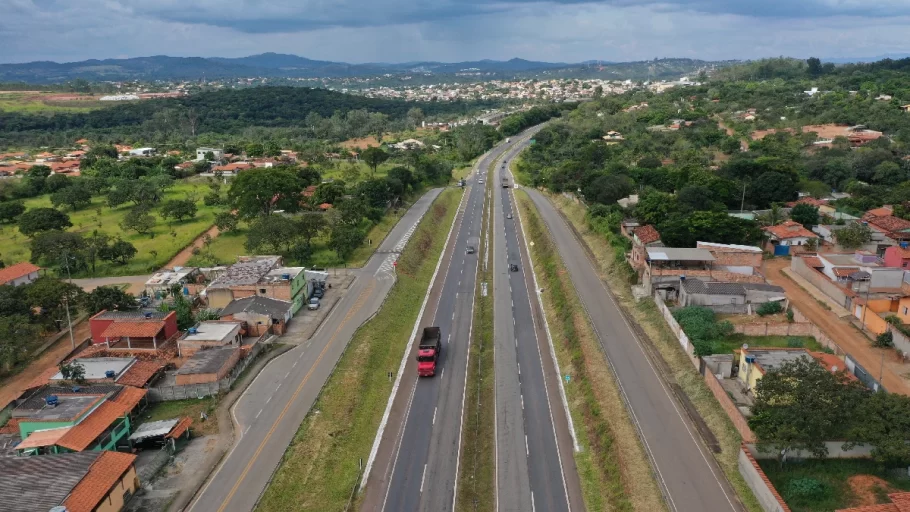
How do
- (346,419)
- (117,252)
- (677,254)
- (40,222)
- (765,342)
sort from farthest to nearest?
(40,222)
(117,252)
(677,254)
(765,342)
(346,419)

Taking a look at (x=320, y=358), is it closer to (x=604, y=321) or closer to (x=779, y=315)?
(x=604, y=321)

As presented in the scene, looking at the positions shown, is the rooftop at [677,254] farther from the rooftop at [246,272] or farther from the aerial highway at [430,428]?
the rooftop at [246,272]

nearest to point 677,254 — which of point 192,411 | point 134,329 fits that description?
point 192,411

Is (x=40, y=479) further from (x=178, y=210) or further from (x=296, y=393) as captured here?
(x=178, y=210)

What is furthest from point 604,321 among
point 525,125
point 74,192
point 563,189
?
point 525,125

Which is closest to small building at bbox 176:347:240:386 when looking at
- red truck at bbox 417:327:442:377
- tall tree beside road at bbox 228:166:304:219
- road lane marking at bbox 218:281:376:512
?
road lane marking at bbox 218:281:376:512
